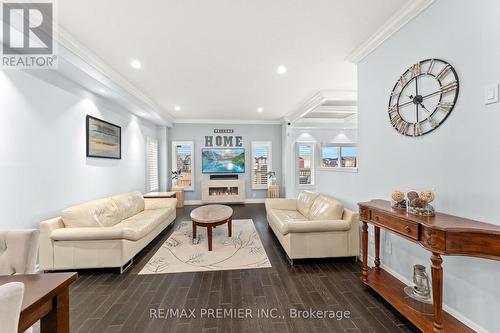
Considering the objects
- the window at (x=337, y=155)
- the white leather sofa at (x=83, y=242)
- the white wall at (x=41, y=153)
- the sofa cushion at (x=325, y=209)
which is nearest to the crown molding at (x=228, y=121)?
the window at (x=337, y=155)

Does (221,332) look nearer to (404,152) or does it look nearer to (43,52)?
(404,152)

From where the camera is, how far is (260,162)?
7.43 m

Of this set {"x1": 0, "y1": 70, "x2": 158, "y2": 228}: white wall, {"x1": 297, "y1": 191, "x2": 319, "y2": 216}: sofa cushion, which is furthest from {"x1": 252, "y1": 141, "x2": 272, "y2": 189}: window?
{"x1": 0, "y1": 70, "x2": 158, "y2": 228}: white wall

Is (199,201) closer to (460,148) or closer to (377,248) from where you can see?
(377,248)

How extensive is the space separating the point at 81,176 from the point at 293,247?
3663mm

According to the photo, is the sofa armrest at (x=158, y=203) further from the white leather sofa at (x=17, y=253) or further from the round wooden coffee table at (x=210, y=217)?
the white leather sofa at (x=17, y=253)

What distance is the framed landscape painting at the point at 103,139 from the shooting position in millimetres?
3654

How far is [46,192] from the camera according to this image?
2818 mm

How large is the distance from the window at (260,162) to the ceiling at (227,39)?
319 centimetres

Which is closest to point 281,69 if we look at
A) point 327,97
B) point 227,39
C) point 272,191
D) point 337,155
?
point 227,39

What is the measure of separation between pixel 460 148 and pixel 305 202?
2.59 metres

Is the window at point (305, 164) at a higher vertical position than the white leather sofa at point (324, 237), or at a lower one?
higher

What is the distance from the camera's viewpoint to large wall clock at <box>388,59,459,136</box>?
1832mm

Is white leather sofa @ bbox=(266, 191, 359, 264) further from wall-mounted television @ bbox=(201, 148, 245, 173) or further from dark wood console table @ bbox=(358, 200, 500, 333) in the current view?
wall-mounted television @ bbox=(201, 148, 245, 173)
